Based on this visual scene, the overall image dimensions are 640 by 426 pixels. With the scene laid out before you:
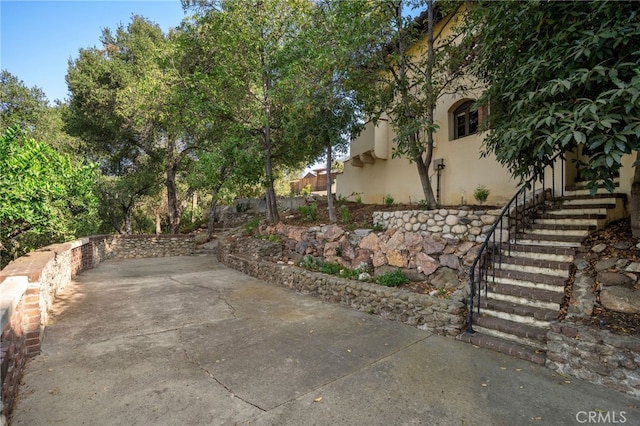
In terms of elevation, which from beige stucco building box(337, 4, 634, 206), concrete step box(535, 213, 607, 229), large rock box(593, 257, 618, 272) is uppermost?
beige stucco building box(337, 4, 634, 206)

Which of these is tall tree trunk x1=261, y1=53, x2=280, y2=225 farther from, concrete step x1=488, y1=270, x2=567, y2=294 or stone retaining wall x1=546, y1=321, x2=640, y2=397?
stone retaining wall x1=546, y1=321, x2=640, y2=397

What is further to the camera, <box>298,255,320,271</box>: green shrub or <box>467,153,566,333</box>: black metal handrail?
<box>298,255,320,271</box>: green shrub

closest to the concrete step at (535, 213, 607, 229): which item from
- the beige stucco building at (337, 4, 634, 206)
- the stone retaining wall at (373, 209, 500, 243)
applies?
the beige stucco building at (337, 4, 634, 206)

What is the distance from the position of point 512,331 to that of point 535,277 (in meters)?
1.03

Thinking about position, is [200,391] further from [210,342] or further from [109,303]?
[109,303]

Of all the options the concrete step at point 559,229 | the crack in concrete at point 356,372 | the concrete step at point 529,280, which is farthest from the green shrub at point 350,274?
the concrete step at point 559,229

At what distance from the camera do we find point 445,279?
5.40m

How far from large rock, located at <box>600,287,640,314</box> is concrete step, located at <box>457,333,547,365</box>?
1016 mm

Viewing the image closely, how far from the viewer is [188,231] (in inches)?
642

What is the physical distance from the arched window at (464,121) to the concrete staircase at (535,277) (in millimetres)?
3206

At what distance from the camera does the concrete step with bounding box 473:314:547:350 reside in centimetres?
371

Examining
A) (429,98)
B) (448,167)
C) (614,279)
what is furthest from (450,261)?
(448,167)

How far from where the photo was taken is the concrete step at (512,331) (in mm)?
3709

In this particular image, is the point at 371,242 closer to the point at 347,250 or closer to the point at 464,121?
the point at 347,250
